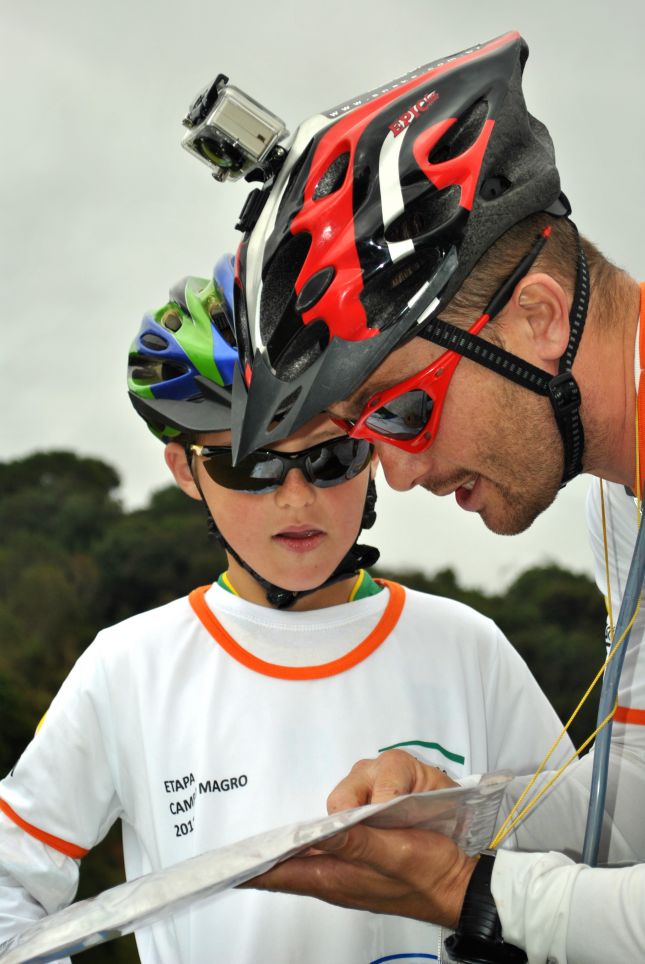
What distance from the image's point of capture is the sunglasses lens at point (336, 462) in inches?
114

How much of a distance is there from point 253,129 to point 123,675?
1.42m

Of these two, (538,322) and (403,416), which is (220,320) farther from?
(538,322)

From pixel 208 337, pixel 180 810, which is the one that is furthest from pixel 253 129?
pixel 180 810

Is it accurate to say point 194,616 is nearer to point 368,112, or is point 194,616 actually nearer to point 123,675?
point 123,675

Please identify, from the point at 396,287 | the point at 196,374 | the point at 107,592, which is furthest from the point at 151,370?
the point at 107,592

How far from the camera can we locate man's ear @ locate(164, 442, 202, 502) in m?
3.25

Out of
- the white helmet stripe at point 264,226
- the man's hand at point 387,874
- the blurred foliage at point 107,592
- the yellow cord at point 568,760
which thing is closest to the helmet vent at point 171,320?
the white helmet stripe at point 264,226

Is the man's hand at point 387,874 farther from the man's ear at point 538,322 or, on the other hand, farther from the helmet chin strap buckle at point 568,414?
the man's ear at point 538,322

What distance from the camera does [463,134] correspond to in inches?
89.0

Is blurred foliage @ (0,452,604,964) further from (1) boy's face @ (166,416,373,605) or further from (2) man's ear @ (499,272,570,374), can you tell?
(2) man's ear @ (499,272,570,374)

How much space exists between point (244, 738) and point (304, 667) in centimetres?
25

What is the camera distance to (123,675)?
2.94m

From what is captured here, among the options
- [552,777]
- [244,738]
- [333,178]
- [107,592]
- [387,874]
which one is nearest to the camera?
[387,874]

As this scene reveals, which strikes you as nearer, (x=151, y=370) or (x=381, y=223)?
(x=381, y=223)
